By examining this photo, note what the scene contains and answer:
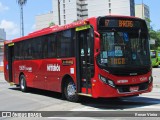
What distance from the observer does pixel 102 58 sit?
39.7 ft

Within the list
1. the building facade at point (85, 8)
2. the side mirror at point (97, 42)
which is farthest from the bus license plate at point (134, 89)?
the building facade at point (85, 8)

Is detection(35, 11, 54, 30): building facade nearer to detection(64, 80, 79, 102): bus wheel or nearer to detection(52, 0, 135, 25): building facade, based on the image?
detection(52, 0, 135, 25): building facade

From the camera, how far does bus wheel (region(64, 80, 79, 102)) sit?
→ 544 inches

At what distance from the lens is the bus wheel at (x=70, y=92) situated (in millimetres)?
13828

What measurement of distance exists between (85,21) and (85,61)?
1.37 m

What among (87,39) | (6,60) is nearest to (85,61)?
(87,39)

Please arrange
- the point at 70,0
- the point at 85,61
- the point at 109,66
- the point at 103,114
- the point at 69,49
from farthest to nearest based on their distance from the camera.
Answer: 1. the point at 70,0
2. the point at 69,49
3. the point at 85,61
4. the point at 109,66
5. the point at 103,114

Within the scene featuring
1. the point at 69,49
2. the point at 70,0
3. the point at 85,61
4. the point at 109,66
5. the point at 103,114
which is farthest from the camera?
the point at 70,0

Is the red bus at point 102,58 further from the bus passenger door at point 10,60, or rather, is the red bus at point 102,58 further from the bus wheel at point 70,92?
the bus passenger door at point 10,60

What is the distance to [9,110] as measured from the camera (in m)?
12.7

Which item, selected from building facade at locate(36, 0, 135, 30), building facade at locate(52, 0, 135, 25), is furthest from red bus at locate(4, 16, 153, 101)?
building facade at locate(52, 0, 135, 25)

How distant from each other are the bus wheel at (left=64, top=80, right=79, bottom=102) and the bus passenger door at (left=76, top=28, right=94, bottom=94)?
1.77 ft

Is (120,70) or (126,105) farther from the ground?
(120,70)

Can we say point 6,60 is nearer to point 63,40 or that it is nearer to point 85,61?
point 63,40
